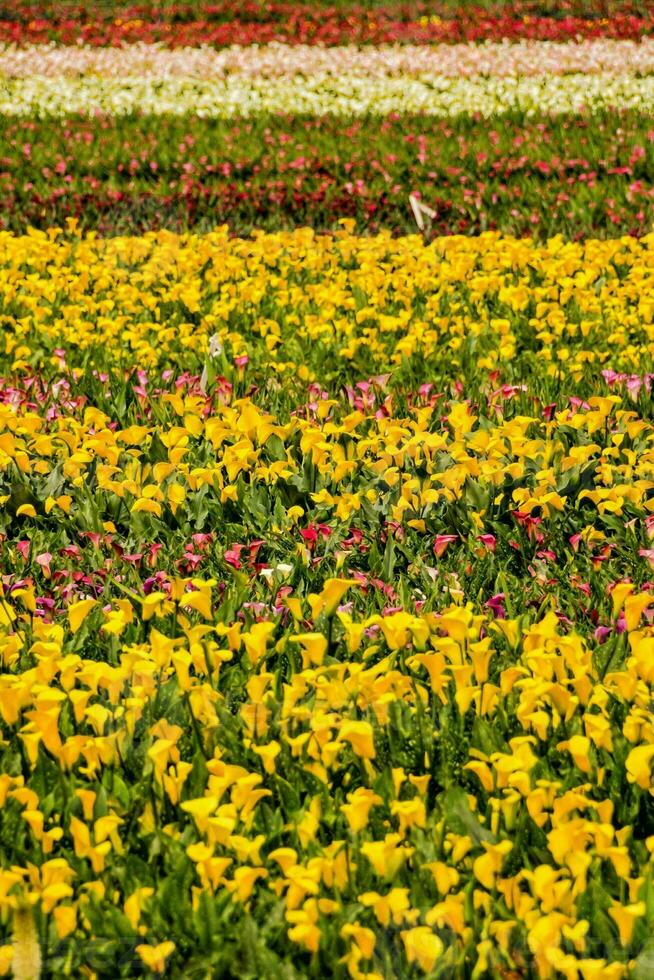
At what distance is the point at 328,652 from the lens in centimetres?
302

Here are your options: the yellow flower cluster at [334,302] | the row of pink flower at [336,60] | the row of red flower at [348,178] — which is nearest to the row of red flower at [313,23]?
the row of pink flower at [336,60]

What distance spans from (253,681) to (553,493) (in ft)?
4.61

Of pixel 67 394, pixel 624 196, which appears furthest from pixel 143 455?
pixel 624 196

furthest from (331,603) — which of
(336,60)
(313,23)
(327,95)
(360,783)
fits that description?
(313,23)

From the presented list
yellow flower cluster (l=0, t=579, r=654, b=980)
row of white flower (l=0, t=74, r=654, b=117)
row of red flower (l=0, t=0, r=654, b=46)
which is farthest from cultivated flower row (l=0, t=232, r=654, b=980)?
row of red flower (l=0, t=0, r=654, b=46)

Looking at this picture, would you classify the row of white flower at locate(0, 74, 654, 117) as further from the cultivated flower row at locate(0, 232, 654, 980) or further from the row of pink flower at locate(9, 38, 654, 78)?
the cultivated flower row at locate(0, 232, 654, 980)

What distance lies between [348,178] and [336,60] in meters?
9.23

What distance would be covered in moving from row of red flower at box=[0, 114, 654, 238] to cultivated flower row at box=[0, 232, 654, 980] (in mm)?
3379

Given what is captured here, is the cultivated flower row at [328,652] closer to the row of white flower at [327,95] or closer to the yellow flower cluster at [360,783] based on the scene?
the yellow flower cluster at [360,783]

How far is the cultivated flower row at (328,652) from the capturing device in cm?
199

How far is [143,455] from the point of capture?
442 cm

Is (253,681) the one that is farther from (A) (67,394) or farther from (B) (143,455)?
(A) (67,394)

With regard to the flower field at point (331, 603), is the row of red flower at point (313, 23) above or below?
above

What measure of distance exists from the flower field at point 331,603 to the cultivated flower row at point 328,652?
0.01 metres
